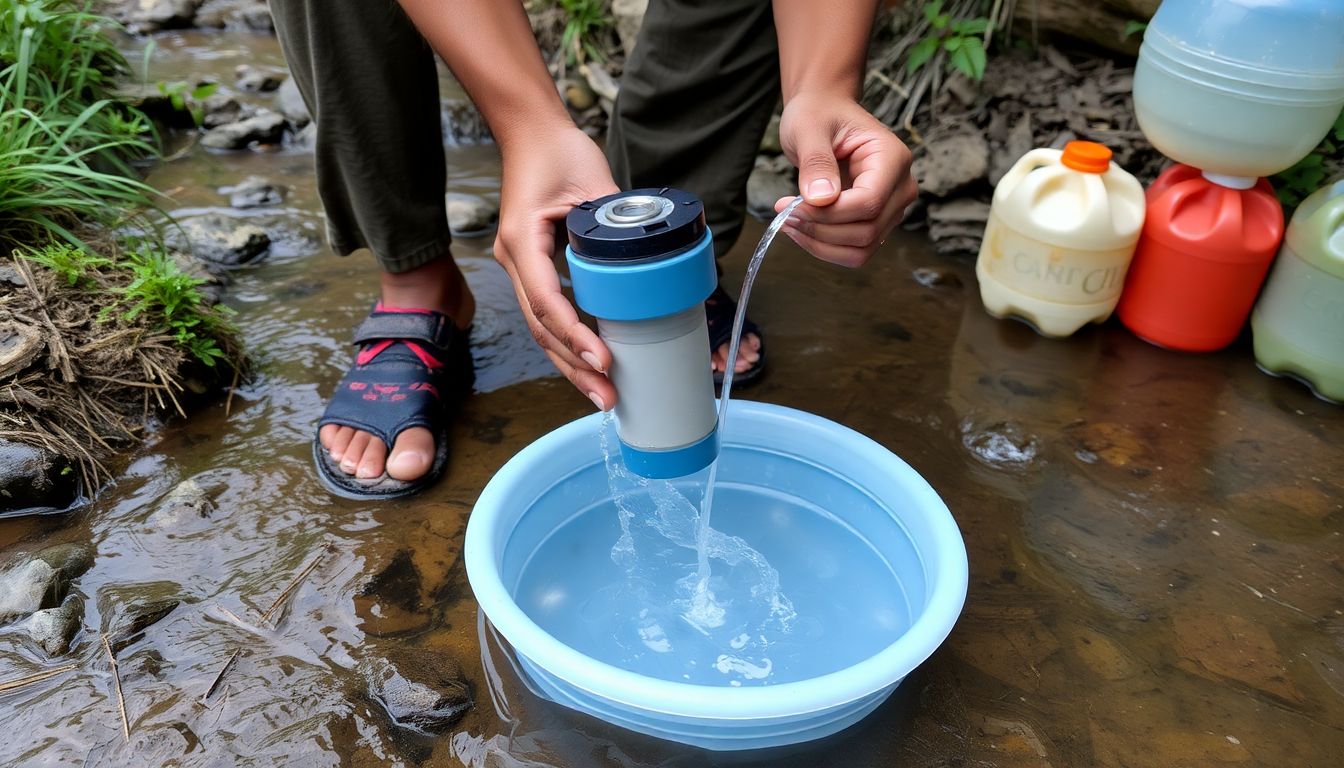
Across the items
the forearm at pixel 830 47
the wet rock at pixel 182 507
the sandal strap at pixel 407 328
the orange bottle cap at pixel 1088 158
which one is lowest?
the wet rock at pixel 182 507

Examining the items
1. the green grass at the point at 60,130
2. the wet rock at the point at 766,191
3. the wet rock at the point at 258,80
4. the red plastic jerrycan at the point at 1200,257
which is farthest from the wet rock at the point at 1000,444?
the wet rock at the point at 258,80

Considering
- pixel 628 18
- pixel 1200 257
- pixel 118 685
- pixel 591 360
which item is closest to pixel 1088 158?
pixel 1200 257

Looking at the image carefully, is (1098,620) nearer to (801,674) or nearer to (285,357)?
(801,674)

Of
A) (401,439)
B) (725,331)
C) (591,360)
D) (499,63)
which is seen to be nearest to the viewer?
(591,360)

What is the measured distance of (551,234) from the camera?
4.34 ft

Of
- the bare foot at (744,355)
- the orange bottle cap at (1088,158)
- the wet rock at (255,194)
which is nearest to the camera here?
the bare foot at (744,355)

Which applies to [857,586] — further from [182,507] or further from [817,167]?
[182,507]

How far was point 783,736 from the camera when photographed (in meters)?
1.21

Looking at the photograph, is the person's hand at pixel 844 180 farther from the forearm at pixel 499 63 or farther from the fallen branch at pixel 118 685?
the fallen branch at pixel 118 685

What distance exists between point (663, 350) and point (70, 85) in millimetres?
2849

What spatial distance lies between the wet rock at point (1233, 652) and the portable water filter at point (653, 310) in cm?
87

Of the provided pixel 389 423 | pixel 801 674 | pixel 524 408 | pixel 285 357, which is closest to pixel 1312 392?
pixel 801 674

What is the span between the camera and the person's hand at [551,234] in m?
1.22

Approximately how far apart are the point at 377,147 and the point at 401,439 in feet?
1.95
